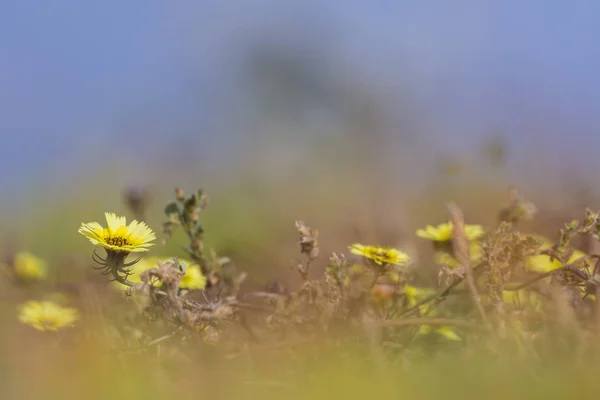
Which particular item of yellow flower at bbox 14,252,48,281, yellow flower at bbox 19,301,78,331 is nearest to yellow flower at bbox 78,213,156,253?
yellow flower at bbox 19,301,78,331

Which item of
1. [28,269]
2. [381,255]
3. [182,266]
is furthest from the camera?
[28,269]

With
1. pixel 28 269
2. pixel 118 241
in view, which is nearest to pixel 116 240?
pixel 118 241

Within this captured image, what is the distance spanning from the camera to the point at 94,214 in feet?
12.8

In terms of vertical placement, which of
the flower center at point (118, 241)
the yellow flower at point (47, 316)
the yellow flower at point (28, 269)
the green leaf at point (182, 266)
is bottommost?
the green leaf at point (182, 266)

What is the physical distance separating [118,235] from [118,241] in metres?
0.01

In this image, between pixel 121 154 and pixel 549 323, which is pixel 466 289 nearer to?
pixel 549 323

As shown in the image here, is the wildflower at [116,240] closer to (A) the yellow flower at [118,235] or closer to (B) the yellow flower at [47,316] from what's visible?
(A) the yellow flower at [118,235]

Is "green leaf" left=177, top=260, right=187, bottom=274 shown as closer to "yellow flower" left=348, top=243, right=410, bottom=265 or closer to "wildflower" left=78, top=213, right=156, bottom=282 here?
"wildflower" left=78, top=213, right=156, bottom=282

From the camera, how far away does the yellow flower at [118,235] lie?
3.69 feet

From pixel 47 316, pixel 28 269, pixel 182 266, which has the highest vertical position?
pixel 28 269

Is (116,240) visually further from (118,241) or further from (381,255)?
(381,255)

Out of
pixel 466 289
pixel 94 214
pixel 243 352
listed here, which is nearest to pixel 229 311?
pixel 243 352

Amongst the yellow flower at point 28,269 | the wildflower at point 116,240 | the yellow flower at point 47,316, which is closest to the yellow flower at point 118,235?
the wildflower at point 116,240

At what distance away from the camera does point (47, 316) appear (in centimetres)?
153
